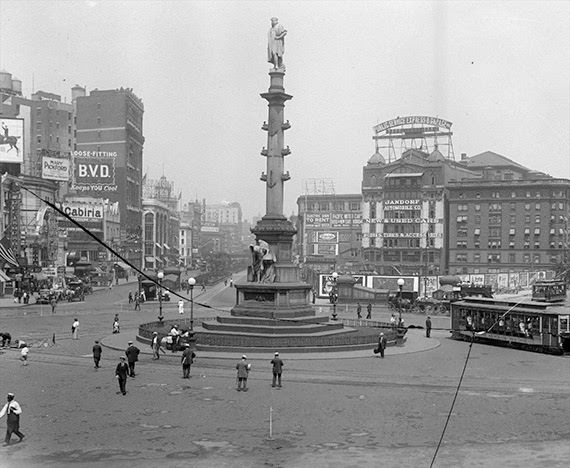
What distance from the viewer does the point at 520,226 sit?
107 metres

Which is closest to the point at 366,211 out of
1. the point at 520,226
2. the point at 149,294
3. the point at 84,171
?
the point at 520,226

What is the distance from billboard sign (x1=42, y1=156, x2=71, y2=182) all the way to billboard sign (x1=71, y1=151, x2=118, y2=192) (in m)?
23.5

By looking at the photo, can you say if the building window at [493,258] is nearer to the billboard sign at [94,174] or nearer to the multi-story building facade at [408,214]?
the multi-story building facade at [408,214]

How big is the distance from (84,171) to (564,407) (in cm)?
10856

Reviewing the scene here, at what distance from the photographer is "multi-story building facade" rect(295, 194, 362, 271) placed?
136000mm

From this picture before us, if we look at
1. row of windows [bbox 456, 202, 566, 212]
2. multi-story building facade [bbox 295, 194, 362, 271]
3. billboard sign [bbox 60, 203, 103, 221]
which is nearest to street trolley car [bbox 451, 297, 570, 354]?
row of windows [bbox 456, 202, 566, 212]

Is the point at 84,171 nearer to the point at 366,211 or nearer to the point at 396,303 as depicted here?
the point at 366,211

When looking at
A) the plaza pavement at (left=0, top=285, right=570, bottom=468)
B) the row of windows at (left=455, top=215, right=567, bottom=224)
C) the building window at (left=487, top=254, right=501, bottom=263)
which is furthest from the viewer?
the building window at (left=487, top=254, right=501, bottom=263)

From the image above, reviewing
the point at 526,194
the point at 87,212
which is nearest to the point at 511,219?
the point at 526,194

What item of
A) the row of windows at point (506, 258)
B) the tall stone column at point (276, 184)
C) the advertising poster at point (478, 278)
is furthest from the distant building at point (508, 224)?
the tall stone column at point (276, 184)

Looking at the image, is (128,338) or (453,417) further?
(128,338)

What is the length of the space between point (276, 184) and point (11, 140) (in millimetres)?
49476

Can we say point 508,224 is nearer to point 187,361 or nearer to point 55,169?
point 55,169

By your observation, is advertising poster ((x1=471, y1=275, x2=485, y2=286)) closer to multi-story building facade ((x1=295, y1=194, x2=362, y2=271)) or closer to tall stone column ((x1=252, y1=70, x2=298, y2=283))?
tall stone column ((x1=252, y1=70, x2=298, y2=283))
